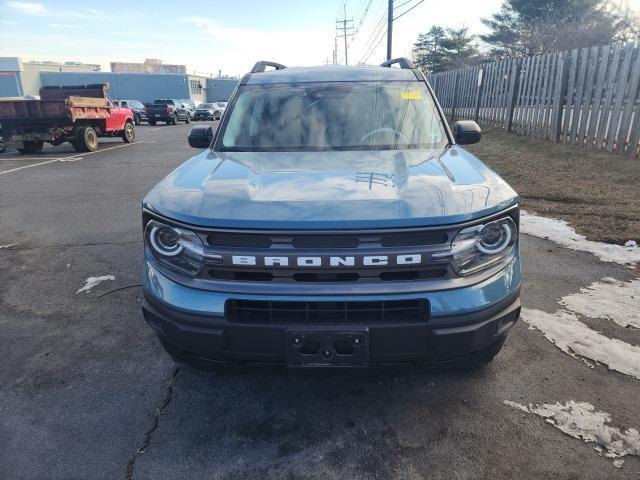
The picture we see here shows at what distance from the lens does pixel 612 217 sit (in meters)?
5.50

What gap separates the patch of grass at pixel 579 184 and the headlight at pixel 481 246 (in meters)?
3.43

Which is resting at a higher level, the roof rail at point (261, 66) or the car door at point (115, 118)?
the roof rail at point (261, 66)

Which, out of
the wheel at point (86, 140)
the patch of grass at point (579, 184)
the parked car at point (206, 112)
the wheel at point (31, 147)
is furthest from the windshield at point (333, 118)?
the parked car at point (206, 112)

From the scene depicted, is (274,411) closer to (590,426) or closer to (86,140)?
(590,426)

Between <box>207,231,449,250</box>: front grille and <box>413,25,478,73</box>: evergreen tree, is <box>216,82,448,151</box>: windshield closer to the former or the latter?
<box>207,231,449,250</box>: front grille

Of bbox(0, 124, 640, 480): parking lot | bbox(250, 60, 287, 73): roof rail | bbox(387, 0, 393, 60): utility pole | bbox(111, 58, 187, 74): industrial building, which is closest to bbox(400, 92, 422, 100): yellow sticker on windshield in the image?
bbox(250, 60, 287, 73): roof rail

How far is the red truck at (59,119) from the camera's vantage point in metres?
13.5

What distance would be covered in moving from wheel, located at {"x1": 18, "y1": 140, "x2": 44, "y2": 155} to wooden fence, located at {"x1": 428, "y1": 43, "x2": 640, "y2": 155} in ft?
48.6

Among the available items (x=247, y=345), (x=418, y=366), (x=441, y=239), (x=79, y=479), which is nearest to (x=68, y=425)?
(x=79, y=479)

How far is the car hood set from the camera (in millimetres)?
1962

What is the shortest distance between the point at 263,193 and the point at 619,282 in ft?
11.0

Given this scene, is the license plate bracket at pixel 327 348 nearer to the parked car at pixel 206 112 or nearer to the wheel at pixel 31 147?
the wheel at pixel 31 147

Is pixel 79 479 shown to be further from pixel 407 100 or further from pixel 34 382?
pixel 407 100

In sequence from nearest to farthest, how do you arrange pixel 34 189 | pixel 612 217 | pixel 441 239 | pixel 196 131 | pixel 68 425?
pixel 441 239, pixel 68 425, pixel 196 131, pixel 612 217, pixel 34 189
